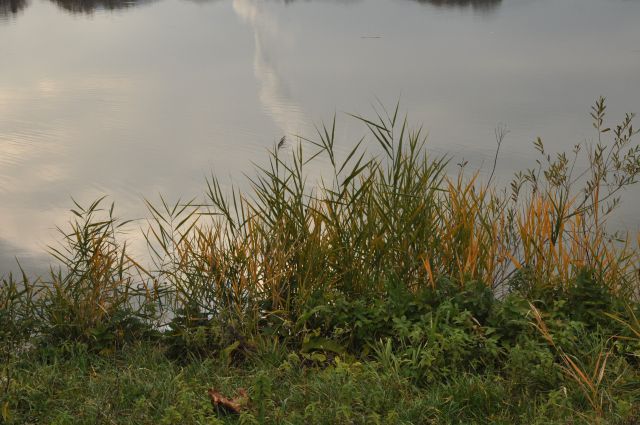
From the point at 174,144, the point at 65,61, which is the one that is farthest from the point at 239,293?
the point at 65,61

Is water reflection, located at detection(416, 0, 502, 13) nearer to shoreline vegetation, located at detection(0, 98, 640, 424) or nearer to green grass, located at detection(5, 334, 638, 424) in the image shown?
shoreline vegetation, located at detection(0, 98, 640, 424)

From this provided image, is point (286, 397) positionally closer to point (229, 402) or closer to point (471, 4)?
point (229, 402)

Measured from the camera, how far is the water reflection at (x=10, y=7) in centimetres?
1604

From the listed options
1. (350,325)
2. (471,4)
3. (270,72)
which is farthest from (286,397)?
(471,4)

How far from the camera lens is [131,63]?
1200 cm

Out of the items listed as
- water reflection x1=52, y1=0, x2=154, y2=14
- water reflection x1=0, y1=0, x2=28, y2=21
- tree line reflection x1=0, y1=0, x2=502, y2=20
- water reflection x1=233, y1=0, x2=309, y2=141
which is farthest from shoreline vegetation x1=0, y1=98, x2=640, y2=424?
water reflection x1=0, y1=0, x2=28, y2=21

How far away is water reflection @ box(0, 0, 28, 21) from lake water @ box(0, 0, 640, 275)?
71 millimetres

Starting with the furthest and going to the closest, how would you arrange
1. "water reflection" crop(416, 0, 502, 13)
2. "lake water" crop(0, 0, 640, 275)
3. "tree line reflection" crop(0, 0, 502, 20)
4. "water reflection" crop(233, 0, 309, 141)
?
"tree line reflection" crop(0, 0, 502, 20)
"water reflection" crop(416, 0, 502, 13)
"water reflection" crop(233, 0, 309, 141)
"lake water" crop(0, 0, 640, 275)

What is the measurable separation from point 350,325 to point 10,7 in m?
15.3

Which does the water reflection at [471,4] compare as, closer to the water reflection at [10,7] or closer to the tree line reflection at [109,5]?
the tree line reflection at [109,5]

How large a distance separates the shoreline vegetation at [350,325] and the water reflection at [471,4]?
12239 millimetres

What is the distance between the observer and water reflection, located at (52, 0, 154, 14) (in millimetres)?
15961

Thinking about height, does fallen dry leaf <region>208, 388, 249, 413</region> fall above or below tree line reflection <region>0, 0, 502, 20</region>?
above

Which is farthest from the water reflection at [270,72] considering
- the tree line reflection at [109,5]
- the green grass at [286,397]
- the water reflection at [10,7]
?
the green grass at [286,397]
